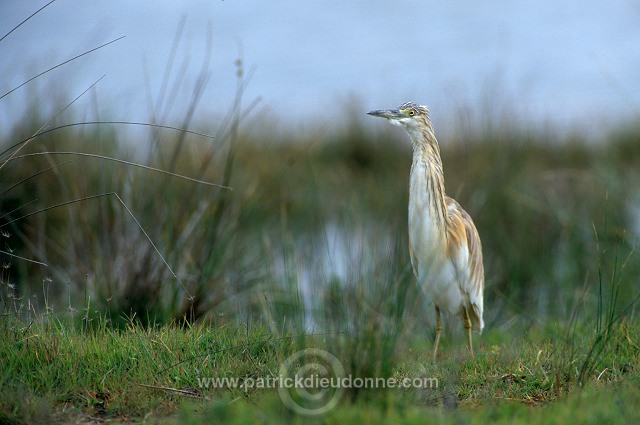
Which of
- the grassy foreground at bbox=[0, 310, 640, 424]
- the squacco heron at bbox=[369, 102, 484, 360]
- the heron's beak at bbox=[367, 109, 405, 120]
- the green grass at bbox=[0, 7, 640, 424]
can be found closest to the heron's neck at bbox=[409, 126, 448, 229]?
the squacco heron at bbox=[369, 102, 484, 360]

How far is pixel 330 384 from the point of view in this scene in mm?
3832

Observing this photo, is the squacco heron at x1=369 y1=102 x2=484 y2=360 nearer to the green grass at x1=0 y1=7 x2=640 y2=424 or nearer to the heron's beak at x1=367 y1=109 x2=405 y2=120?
the heron's beak at x1=367 y1=109 x2=405 y2=120

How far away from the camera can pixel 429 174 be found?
5898 mm

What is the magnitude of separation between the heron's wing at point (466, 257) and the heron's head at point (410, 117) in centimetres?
76

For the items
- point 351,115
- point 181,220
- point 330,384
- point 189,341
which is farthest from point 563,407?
point 351,115

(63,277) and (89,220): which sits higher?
(89,220)

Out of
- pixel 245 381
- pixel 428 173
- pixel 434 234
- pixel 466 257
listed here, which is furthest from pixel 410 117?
pixel 245 381

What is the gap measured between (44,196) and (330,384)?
4.82 metres

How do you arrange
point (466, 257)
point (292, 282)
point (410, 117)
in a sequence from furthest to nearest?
1. point (466, 257)
2. point (410, 117)
3. point (292, 282)

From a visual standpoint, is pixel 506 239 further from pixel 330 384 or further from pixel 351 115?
pixel 330 384

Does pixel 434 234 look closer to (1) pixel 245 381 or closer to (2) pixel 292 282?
(2) pixel 292 282

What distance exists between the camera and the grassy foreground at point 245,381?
3.72m

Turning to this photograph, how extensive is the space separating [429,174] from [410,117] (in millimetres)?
476

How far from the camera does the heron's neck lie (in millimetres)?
5910
